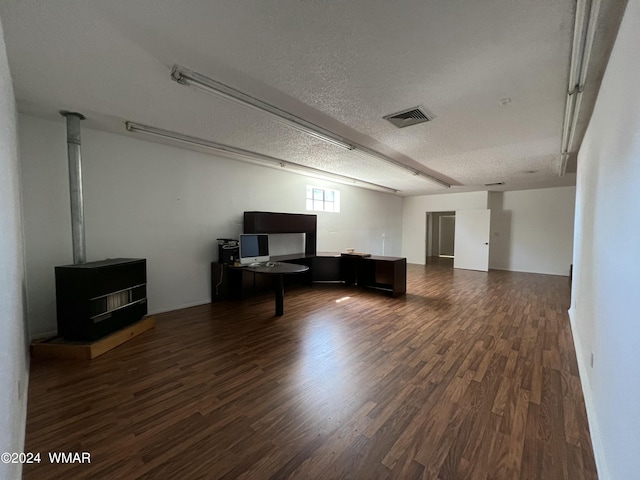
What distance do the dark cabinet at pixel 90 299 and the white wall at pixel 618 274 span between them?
4173 millimetres

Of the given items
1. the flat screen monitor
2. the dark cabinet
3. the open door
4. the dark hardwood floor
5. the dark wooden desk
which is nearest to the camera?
the dark hardwood floor

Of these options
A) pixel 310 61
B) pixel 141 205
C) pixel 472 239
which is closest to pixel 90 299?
pixel 141 205

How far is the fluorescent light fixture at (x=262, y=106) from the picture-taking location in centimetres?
229

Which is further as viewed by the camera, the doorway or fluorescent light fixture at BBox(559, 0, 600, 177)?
the doorway

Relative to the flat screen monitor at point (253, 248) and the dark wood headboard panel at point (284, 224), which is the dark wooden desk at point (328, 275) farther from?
the dark wood headboard panel at point (284, 224)

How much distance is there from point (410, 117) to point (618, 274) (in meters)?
2.37

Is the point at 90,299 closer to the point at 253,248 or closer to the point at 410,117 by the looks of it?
the point at 253,248

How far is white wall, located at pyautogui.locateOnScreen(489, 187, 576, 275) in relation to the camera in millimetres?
7957

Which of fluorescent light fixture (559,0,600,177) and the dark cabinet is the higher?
fluorescent light fixture (559,0,600,177)

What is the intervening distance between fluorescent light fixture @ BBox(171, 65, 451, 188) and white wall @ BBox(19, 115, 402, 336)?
2351 mm

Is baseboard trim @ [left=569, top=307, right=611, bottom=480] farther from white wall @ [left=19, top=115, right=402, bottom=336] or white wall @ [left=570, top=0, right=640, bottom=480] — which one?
white wall @ [left=19, top=115, right=402, bottom=336]

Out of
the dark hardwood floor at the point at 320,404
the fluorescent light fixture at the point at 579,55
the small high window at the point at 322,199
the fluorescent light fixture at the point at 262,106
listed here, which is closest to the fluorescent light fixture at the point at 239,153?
the small high window at the point at 322,199

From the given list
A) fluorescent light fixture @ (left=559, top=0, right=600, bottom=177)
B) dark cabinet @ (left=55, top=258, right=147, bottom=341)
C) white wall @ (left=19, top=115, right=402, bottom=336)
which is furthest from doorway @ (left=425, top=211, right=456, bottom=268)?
dark cabinet @ (left=55, top=258, right=147, bottom=341)

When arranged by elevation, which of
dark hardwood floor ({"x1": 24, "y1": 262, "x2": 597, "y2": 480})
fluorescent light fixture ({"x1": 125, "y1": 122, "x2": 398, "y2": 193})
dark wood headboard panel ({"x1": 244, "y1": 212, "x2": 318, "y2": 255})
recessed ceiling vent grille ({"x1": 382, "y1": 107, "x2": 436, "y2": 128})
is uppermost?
fluorescent light fixture ({"x1": 125, "y1": 122, "x2": 398, "y2": 193})
